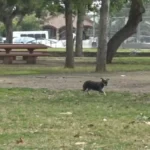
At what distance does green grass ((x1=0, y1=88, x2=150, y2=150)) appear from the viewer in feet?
23.2

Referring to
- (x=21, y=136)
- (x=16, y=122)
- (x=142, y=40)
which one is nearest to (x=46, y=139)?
(x=21, y=136)

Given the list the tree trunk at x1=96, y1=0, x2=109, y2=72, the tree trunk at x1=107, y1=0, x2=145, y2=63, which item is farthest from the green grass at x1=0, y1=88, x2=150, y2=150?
the tree trunk at x1=107, y1=0, x2=145, y2=63

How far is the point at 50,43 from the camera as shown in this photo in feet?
241

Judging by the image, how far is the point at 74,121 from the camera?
898cm

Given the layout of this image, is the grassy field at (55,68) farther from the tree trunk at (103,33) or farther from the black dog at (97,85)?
the black dog at (97,85)

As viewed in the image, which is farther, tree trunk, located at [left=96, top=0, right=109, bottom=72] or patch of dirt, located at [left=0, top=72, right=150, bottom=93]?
tree trunk, located at [left=96, top=0, right=109, bottom=72]

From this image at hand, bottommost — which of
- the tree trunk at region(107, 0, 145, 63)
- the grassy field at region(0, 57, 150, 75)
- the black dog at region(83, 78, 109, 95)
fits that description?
the grassy field at region(0, 57, 150, 75)

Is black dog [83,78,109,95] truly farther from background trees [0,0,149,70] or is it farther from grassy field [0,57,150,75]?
background trees [0,0,149,70]

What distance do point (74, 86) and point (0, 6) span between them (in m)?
33.4

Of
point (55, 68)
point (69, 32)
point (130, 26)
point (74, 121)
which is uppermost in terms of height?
point (130, 26)

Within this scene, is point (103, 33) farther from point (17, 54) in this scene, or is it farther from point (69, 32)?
point (17, 54)

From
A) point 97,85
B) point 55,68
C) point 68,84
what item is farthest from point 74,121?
point 55,68

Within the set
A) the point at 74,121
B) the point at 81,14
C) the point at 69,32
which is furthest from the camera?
the point at 81,14

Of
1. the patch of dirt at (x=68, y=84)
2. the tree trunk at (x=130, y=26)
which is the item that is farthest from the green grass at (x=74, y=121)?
the tree trunk at (x=130, y=26)
